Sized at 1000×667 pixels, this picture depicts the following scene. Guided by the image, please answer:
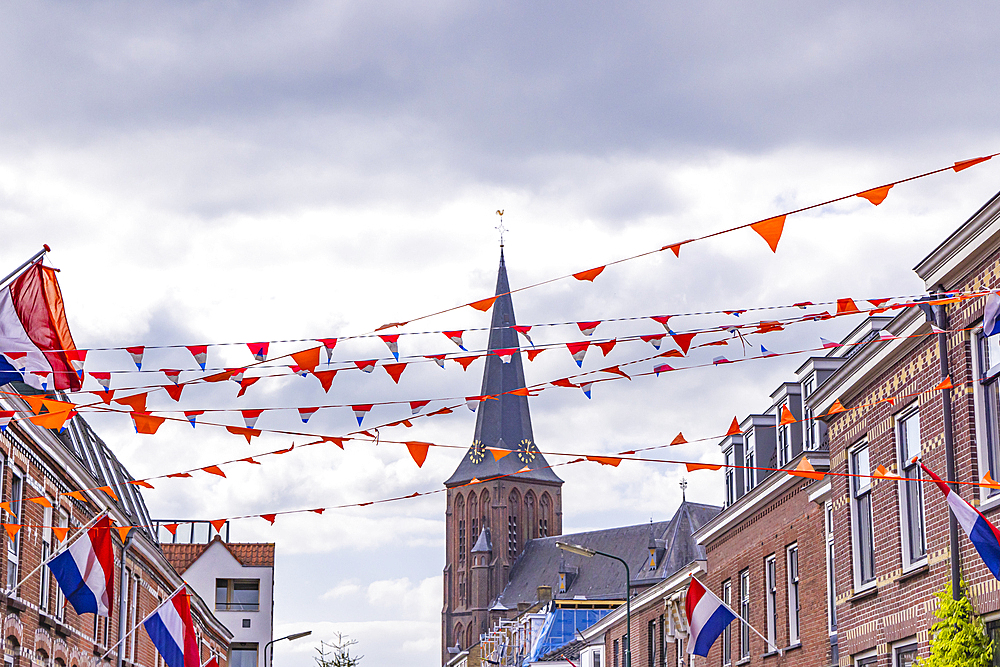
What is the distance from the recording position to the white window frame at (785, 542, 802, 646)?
63.1ft

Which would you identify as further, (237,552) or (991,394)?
(237,552)

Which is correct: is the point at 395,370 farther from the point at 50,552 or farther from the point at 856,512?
the point at 50,552

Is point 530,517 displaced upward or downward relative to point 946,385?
upward

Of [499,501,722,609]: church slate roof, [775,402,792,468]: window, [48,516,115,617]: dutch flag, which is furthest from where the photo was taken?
[499,501,722,609]: church slate roof

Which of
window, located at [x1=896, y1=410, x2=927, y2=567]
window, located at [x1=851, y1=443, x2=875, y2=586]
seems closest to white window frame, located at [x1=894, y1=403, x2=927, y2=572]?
window, located at [x1=896, y1=410, x2=927, y2=567]

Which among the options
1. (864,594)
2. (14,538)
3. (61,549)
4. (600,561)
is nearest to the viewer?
(864,594)

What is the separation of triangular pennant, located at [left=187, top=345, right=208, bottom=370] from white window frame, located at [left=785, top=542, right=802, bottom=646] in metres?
11.3

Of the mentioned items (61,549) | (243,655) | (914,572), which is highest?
(61,549)

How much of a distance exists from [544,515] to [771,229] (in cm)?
10853

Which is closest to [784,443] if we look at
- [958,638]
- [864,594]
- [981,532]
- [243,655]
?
[864,594]

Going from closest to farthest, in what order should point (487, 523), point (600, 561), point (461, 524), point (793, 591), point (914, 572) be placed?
point (914, 572) < point (793, 591) < point (600, 561) < point (487, 523) < point (461, 524)

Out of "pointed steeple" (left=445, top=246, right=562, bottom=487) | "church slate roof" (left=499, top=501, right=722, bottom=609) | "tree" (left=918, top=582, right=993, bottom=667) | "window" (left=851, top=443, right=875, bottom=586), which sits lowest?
"tree" (left=918, top=582, right=993, bottom=667)

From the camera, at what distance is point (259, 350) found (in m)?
10.6

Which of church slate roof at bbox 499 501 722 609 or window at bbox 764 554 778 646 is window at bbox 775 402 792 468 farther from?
church slate roof at bbox 499 501 722 609
